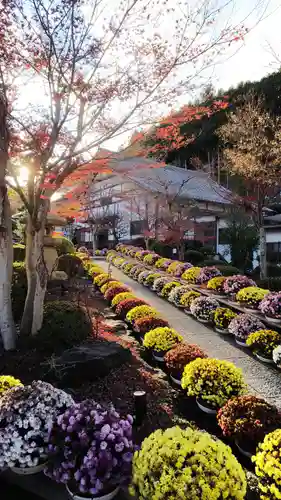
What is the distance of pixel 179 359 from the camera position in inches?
186

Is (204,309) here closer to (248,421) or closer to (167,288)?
(167,288)

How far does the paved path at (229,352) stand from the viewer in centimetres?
480

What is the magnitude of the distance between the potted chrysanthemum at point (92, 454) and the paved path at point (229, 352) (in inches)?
102

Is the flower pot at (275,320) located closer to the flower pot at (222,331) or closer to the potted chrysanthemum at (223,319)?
Result: the potted chrysanthemum at (223,319)

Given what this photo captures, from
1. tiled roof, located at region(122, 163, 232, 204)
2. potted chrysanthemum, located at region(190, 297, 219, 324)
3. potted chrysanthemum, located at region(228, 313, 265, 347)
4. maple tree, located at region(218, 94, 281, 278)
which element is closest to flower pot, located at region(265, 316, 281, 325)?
potted chrysanthemum, located at region(228, 313, 265, 347)

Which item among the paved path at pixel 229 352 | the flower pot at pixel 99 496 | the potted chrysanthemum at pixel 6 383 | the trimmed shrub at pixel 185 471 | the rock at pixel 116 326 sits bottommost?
the paved path at pixel 229 352

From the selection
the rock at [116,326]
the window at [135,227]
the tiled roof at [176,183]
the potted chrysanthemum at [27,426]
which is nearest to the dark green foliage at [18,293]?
the rock at [116,326]

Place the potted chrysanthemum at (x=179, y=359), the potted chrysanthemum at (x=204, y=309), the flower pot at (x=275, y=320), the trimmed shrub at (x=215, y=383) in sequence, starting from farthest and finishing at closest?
1. the potted chrysanthemum at (x=204, y=309)
2. the flower pot at (x=275, y=320)
3. the potted chrysanthemum at (x=179, y=359)
4. the trimmed shrub at (x=215, y=383)

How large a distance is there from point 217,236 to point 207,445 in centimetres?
2281

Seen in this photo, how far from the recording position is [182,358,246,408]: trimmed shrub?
3.86 meters

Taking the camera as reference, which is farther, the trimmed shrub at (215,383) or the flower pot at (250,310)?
the flower pot at (250,310)

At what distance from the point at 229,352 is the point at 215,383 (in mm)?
2561

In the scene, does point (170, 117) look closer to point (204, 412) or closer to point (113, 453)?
point (204, 412)

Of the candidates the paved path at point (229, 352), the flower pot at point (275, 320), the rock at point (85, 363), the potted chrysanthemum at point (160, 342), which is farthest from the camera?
the flower pot at point (275, 320)
